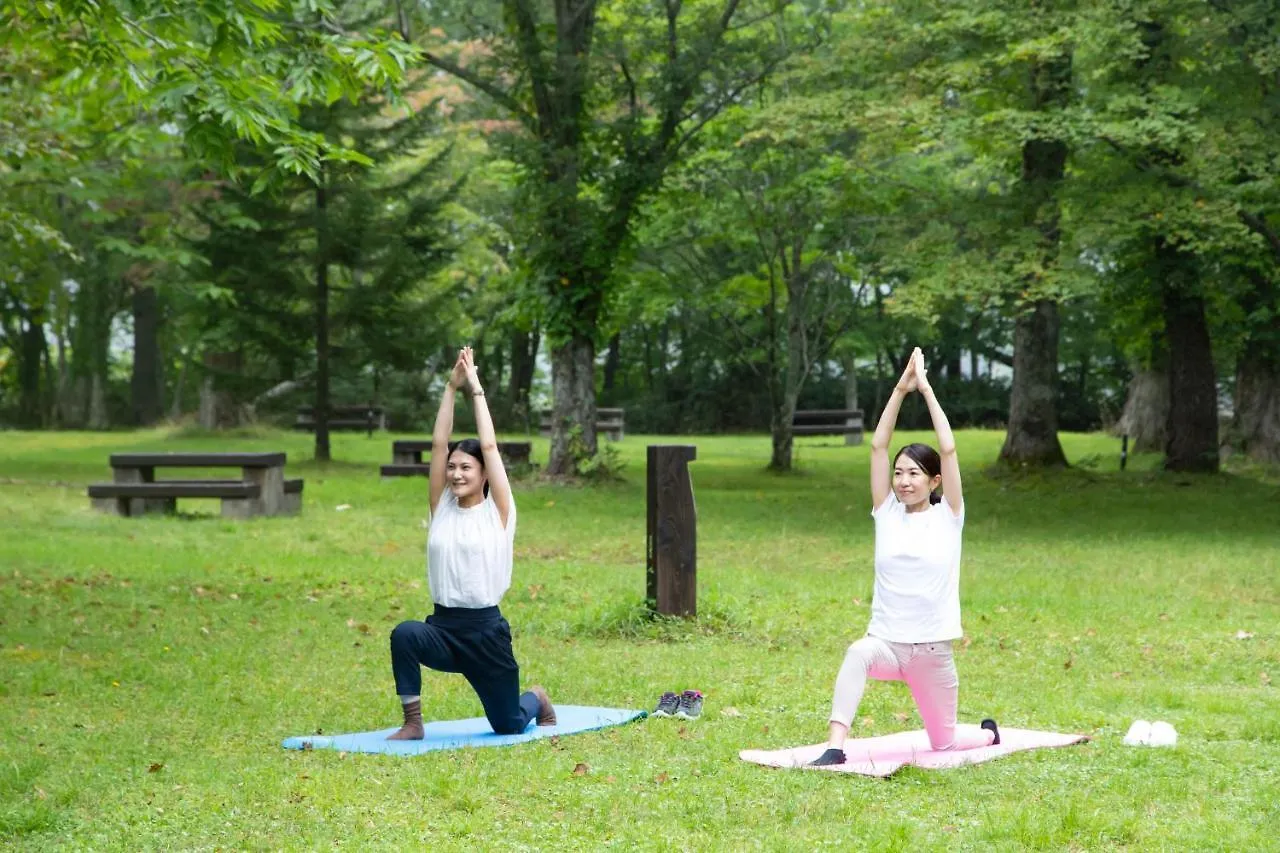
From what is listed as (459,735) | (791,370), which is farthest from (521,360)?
(459,735)

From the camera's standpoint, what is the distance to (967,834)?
18.1ft

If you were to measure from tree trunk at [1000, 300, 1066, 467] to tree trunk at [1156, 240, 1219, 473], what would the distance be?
177cm

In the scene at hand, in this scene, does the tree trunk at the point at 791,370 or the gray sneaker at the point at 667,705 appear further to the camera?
the tree trunk at the point at 791,370

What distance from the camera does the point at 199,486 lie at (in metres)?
19.0

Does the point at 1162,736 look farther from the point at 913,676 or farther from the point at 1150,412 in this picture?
the point at 1150,412

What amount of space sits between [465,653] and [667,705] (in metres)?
1.17

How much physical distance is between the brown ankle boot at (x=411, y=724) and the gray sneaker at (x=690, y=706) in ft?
4.36

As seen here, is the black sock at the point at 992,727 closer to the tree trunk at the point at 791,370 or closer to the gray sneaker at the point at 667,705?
the gray sneaker at the point at 667,705

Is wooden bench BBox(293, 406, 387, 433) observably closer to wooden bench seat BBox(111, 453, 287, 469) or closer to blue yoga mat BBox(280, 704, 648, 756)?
wooden bench seat BBox(111, 453, 287, 469)

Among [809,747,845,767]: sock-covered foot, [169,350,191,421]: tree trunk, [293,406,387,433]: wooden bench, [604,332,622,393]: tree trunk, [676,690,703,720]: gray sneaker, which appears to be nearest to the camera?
[809,747,845,767]: sock-covered foot

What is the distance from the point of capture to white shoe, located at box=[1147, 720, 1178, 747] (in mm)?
7191

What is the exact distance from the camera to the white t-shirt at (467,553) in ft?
24.3

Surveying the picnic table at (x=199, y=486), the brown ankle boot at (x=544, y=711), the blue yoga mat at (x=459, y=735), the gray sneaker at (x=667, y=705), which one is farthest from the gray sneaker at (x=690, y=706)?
the picnic table at (x=199, y=486)

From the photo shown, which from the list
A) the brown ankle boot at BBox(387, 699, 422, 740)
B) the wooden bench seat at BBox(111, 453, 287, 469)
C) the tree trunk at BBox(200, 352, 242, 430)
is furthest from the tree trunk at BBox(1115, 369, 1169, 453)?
the brown ankle boot at BBox(387, 699, 422, 740)
